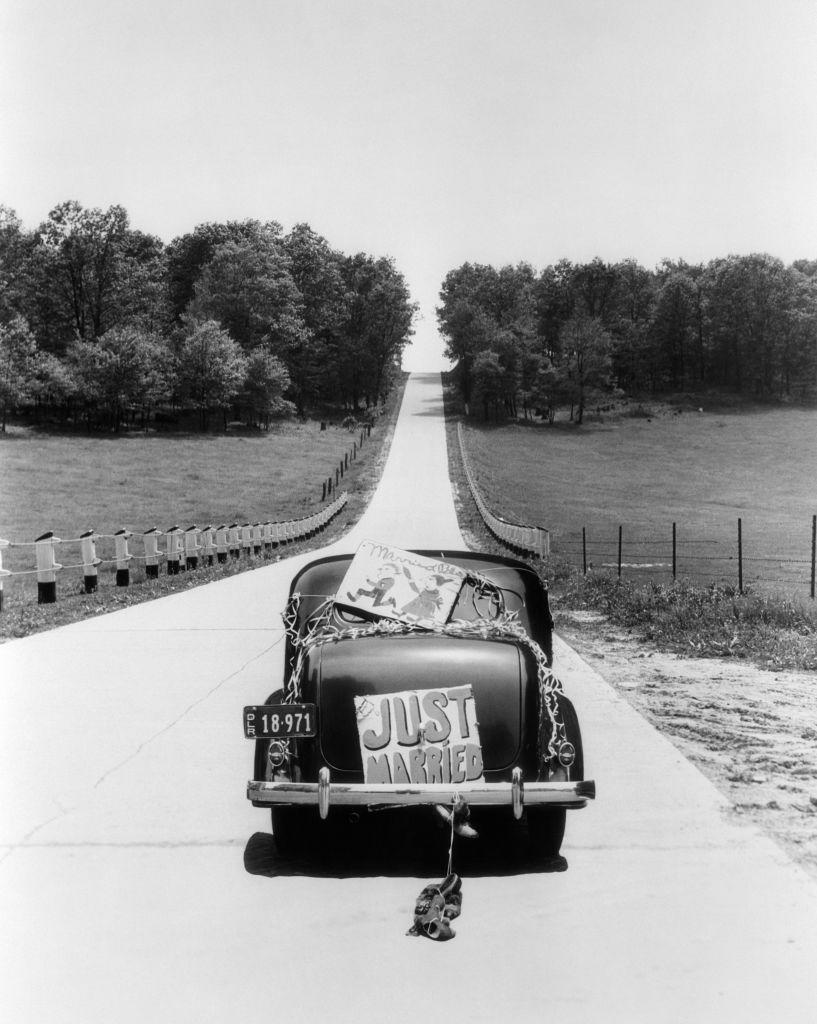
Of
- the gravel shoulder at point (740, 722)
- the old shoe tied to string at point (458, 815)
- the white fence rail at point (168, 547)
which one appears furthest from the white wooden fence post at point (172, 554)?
the old shoe tied to string at point (458, 815)

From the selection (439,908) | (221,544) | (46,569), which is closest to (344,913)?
(439,908)

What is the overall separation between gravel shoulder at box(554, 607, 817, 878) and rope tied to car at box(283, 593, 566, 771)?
1346mm

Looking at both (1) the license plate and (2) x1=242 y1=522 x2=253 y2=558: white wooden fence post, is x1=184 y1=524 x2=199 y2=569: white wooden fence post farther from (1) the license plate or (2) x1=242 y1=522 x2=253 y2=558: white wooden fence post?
(1) the license plate

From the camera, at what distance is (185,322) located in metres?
92.1

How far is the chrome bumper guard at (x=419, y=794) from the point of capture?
479cm

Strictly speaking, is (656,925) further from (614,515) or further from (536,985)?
(614,515)

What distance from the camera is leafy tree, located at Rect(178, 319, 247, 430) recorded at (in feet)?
263

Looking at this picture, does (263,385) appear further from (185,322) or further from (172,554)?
(172,554)

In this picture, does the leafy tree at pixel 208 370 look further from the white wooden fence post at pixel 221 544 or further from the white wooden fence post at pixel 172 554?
the white wooden fence post at pixel 172 554

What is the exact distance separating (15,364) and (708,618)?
64019mm

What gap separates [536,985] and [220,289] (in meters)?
96.3

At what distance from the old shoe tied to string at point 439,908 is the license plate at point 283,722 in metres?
0.95

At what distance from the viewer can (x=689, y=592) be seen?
52.1 ft

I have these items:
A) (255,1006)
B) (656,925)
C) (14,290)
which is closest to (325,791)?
(255,1006)
